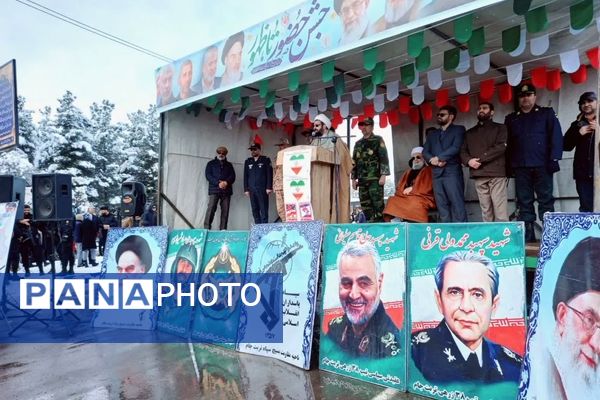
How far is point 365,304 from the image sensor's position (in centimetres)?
284

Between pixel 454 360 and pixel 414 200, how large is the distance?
232 cm

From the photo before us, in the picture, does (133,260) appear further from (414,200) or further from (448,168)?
(448,168)

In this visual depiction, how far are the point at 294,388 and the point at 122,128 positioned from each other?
3304 centimetres

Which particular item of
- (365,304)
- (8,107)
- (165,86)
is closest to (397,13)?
(365,304)

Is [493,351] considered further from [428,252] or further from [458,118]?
[458,118]

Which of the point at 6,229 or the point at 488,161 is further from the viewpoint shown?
the point at 6,229

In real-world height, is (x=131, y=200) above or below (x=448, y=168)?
below

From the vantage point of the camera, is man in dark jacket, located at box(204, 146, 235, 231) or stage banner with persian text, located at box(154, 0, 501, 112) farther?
man in dark jacket, located at box(204, 146, 235, 231)

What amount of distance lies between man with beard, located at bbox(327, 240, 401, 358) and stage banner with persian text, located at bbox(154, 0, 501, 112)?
177 cm

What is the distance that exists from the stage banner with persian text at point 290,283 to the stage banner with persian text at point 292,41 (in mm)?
1664

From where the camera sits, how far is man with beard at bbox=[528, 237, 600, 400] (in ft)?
5.97

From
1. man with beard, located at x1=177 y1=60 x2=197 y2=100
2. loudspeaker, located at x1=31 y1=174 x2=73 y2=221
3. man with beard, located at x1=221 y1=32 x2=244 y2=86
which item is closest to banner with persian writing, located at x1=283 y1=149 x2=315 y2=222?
man with beard, located at x1=221 y1=32 x2=244 y2=86

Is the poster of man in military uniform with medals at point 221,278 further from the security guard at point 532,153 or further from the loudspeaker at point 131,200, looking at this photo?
the loudspeaker at point 131,200

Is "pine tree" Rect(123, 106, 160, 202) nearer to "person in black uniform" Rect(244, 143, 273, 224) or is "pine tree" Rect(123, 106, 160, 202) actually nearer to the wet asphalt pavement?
"person in black uniform" Rect(244, 143, 273, 224)
